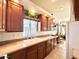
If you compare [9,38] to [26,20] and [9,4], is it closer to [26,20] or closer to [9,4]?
[9,4]

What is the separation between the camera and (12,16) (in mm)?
3561

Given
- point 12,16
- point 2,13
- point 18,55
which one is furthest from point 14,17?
point 18,55

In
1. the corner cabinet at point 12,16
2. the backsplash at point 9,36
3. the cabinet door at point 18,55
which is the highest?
the corner cabinet at point 12,16

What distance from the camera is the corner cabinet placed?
321 cm

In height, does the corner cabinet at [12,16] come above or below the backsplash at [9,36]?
above

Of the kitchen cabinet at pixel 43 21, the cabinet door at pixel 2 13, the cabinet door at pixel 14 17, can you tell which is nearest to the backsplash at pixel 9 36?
the cabinet door at pixel 14 17

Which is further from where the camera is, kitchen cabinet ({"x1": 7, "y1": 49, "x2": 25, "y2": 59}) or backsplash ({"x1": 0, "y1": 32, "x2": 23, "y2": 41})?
backsplash ({"x1": 0, "y1": 32, "x2": 23, "y2": 41})

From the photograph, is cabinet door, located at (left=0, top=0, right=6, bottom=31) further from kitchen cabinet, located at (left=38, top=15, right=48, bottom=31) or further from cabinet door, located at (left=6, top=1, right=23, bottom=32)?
kitchen cabinet, located at (left=38, top=15, right=48, bottom=31)

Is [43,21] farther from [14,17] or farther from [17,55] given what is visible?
[17,55]

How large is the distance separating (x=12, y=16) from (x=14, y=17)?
0.11 m

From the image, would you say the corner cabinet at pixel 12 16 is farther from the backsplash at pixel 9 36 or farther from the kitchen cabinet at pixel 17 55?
the kitchen cabinet at pixel 17 55

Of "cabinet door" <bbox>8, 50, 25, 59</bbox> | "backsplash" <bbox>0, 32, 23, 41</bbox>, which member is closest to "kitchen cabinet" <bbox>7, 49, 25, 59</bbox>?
"cabinet door" <bbox>8, 50, 25, 59</bbox>

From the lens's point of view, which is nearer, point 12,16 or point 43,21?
point 12,16

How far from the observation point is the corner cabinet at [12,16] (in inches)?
126
